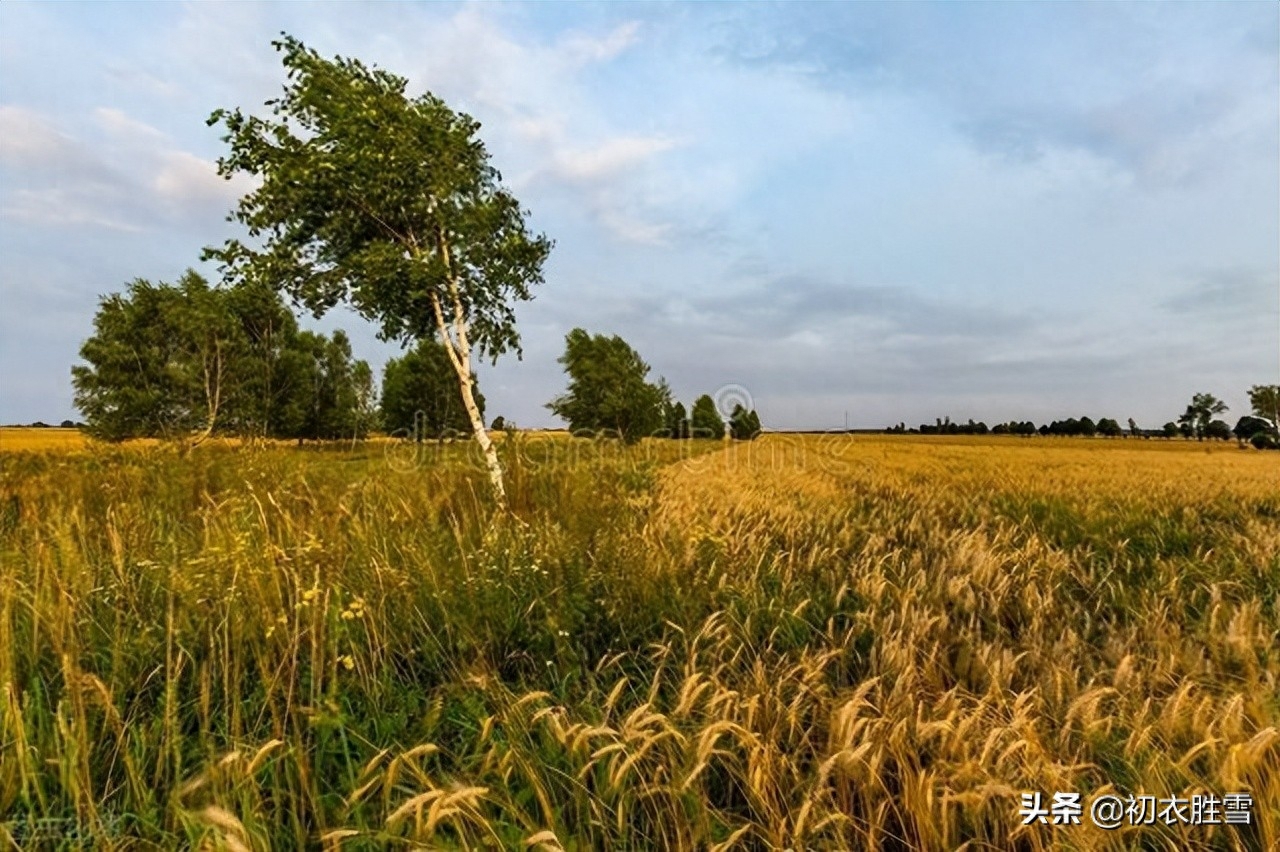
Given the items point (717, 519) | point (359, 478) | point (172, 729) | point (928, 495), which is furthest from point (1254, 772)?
point (928, 495)

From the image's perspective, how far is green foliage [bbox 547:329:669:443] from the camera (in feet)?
157

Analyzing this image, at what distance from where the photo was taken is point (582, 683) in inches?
125

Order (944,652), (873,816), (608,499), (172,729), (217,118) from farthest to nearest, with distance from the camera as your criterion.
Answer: (217,118)
(608,499)
(944,652)
(172,729)
(873,816)

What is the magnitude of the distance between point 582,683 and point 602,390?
46267 mm

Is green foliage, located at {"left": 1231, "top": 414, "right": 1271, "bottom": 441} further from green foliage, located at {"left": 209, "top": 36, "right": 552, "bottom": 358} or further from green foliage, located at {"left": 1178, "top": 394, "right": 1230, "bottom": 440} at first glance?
green foliage, located at {"left": 209, "top": 36, "right": 552, "bottom": 358}

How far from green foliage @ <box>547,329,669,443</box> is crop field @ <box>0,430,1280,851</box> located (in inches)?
1636

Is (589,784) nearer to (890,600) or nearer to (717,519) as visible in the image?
(890,600)

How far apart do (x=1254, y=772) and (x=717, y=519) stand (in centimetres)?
485

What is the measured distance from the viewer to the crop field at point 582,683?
196cm

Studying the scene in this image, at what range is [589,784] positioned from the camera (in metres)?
2.29

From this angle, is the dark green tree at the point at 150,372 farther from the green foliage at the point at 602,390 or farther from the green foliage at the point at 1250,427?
the green foliage at the point at 1250,427

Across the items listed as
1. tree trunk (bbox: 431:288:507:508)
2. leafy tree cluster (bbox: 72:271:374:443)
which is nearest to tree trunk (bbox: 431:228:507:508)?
tree trunk (bbox: 431:288:507:508)

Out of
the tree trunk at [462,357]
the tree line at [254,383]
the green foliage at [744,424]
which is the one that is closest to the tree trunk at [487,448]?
the tree trunk at [462,357]

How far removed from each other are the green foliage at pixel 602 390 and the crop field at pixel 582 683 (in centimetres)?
4155
